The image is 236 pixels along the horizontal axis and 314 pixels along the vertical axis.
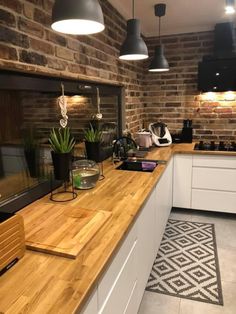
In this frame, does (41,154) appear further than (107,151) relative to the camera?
No

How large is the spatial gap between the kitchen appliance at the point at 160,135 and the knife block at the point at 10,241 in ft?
8.11

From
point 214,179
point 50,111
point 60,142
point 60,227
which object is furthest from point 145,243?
point 214,179

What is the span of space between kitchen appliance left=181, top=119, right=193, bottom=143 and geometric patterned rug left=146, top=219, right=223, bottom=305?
1165 millimetres

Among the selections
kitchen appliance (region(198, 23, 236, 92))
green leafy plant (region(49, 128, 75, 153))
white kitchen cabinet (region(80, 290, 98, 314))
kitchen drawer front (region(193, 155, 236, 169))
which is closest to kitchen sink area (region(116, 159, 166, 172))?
kitchen drawer front (region(193, 155, 236, 169))

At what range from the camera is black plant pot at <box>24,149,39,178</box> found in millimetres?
1599

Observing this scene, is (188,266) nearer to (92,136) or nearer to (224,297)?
(224,297)

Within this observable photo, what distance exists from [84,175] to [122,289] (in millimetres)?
755

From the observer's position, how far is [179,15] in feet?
9.51

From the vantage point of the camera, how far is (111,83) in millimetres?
2604

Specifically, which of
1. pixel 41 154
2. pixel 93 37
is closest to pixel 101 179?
pixel 41 154

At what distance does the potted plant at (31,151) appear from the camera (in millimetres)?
1582

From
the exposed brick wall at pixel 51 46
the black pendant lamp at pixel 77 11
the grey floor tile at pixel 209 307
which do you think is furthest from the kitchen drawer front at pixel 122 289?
the exposed brick wall at pixel 51 46

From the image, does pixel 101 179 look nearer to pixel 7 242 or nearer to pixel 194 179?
pixel 7 242

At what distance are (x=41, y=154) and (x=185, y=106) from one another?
8.21ft
